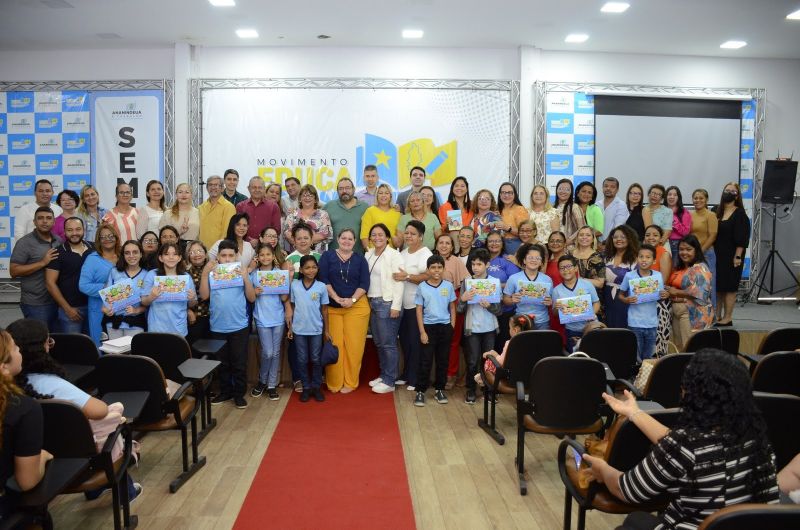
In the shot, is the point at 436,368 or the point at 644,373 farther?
the point at 436,368

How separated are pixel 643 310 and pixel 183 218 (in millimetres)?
5052

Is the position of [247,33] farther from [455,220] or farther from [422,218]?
[455,220]

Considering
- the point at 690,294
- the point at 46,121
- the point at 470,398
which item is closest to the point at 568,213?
the point at 690,294

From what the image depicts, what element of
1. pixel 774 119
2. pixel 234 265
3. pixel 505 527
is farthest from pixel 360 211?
pixel 774 119

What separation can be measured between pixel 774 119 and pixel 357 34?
748 centimetres

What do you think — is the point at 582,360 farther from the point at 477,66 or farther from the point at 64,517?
the point at 477,66

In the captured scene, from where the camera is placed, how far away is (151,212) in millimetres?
7168

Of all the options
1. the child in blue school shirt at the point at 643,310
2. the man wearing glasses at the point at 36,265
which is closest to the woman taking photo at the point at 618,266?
the child in blue school shirt at the point at 643,310

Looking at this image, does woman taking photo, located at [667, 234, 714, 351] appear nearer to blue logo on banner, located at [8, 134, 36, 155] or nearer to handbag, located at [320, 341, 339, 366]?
handbag, located at [320, 341, 339, 366]

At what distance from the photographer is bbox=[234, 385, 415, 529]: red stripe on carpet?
3.63 metres

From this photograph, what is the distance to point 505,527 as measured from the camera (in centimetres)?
353

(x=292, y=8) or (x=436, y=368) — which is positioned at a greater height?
(x=292, y=8)

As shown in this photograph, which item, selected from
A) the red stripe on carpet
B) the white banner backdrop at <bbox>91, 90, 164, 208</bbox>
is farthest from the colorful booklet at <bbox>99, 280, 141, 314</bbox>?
the white banner backdrop at <bbox>91, 90, 164, 208</bbox>

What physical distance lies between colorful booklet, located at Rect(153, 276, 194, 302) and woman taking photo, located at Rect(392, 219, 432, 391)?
2.06 metres
